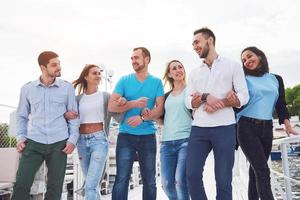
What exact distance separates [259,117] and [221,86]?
1.59ft

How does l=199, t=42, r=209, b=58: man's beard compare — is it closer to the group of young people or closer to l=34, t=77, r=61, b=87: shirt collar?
the group of young people

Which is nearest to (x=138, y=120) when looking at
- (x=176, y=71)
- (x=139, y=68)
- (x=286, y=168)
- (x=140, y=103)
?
(x=140, y=103)

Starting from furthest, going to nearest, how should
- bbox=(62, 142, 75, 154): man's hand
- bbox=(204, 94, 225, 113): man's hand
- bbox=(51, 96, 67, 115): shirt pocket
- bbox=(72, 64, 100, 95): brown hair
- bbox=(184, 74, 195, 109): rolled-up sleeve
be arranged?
bbox=(72, 64, 100, 95): brown hair
bbox=(51, 96, 67, 115): shirt pocket
bbox=(62, 142, 75, 154): man's hand
bbox=(184, 74, 195, 109): rolled-up sleeve
bbox=(204, 94, 225, 113): man's hand

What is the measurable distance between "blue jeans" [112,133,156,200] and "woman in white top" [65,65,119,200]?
7.1 inches

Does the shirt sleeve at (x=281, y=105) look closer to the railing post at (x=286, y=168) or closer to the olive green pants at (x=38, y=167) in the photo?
the railing post at (x=286, y=168)

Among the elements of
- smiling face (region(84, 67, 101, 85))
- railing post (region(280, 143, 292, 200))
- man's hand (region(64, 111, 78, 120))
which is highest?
smiling face (region(84, 67, 101, 85))

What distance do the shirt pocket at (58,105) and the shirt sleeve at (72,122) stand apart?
50 millimetres

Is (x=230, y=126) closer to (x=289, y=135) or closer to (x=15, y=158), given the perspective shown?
(x=289, y=135)

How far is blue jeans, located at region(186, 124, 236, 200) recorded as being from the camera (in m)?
2.61

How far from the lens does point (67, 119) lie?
3.21m

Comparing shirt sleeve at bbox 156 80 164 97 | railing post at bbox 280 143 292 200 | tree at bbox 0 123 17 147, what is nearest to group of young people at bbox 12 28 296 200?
shirt sleeve at bbox 156 80 164 97

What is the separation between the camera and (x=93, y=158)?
10.4 ft

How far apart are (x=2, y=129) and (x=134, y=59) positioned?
4.32 meters

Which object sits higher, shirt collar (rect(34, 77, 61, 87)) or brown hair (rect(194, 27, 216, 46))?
brown hair (rect(194, 27, 216, 46))
